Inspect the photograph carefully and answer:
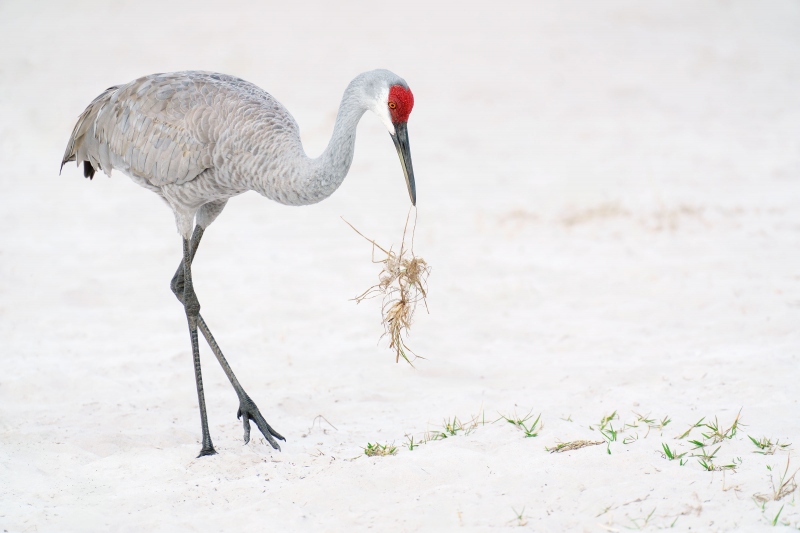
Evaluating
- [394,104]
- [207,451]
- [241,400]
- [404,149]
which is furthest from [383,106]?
[207,451]

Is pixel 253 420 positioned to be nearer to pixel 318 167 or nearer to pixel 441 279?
pixel 318 167

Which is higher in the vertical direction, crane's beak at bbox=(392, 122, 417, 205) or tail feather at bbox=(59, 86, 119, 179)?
tail feather at bbox=(59, 86, 119, 179)

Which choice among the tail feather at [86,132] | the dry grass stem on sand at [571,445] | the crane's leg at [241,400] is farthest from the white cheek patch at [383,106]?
the tail feather at [86,132]

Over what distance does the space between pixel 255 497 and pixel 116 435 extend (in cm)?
112

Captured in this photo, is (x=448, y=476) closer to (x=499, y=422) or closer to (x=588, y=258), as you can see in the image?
(x=499, y=422)

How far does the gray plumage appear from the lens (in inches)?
164

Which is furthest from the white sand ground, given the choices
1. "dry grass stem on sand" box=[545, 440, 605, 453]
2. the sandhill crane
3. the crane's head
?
the crane's head

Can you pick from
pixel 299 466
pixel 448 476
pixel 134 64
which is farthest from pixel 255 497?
pixel 134 64

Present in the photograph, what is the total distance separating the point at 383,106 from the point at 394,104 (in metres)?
0.08

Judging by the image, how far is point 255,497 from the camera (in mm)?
3514

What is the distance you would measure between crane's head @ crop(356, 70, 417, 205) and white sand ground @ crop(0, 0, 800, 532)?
127 centimetres

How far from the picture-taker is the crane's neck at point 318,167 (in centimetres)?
412

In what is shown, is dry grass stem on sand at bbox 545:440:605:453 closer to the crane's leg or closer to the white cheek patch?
the crane's leg

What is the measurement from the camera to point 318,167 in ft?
13.6
